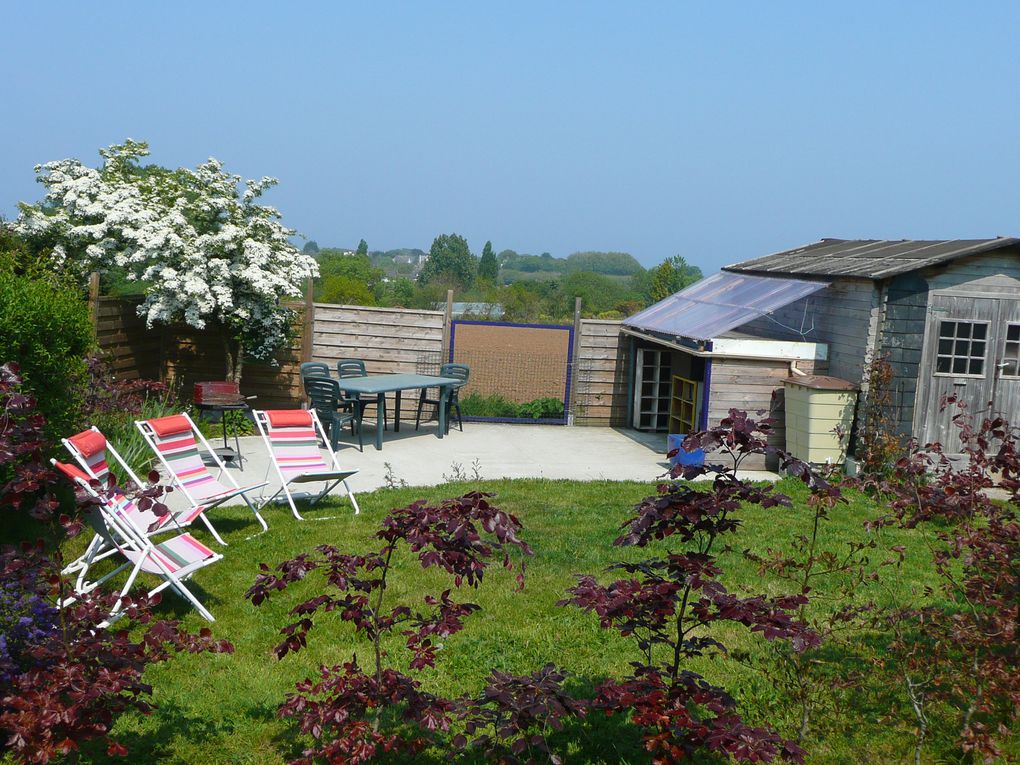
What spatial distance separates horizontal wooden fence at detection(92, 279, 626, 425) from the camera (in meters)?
14.5

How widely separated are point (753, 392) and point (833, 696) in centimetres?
782

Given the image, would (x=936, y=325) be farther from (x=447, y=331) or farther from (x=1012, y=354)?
(x=447, y=331)

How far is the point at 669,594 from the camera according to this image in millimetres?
3715

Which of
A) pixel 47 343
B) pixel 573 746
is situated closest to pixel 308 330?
pixel 47 343

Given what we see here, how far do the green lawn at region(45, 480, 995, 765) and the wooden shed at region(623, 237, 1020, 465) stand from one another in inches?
118

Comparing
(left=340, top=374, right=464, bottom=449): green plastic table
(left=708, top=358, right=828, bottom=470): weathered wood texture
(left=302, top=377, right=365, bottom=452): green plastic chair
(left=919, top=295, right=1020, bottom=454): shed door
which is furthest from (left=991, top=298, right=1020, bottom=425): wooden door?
(left=302, top=377, right=365, bottom=452): green plastic chair

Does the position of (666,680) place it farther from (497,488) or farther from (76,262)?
(76,262)

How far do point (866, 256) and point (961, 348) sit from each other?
2.09 m

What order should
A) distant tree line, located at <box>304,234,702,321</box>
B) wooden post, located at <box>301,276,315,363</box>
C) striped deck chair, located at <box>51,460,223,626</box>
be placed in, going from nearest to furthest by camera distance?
striped deck chair, located at <box>51,460,223,626</box>, wooden post, located at <box>301,276,315,363</box>, distant tree line, located at <box>304,234,702,321</box>

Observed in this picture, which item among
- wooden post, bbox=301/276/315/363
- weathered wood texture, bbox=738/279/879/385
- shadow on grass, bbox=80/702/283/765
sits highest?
weathered wood texture, bbox=738/279/879/385

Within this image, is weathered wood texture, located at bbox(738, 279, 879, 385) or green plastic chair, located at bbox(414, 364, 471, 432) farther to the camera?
green plastic chair, located at bbox(414, 364, 471, 432)

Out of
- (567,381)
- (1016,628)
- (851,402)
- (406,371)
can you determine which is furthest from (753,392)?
(1016,628)

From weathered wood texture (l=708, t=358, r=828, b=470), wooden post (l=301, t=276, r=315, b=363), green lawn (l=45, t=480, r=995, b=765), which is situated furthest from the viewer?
wooden post (l=301, t=276, r=315, b=363)

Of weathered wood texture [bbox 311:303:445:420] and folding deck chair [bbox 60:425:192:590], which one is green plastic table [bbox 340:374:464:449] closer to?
weathered wood texture [bbox 311:303:445:420]
